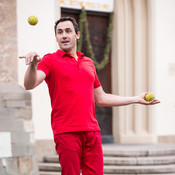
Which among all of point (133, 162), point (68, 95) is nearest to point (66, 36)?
point (68, 95)

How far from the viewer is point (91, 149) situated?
3086 mm

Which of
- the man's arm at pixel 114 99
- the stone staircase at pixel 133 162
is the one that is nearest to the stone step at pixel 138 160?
the stone staircase at pixel 133 162

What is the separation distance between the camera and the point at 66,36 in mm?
3158

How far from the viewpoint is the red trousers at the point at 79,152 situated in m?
3.00

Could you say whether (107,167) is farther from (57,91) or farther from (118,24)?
(57,91)

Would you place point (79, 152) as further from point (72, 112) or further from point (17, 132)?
point (17, 132)

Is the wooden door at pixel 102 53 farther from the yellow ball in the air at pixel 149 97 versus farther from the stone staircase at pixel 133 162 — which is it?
the yellow ball in the air at pixel 149 97

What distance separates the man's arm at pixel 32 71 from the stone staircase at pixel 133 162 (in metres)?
4.46

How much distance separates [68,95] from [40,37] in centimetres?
504

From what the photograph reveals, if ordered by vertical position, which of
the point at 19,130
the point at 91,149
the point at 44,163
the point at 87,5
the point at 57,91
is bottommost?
the point at 44,163

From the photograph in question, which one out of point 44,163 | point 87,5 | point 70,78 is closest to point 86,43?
point 87,5

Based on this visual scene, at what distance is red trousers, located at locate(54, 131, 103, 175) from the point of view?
300 cm

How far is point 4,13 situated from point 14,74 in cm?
103

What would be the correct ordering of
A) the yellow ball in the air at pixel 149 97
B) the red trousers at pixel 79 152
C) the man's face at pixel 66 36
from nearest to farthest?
the red trousers at pixel 79 152
the man's face at pixel 66 36
the yellow ball in the air at pixel 149 97
